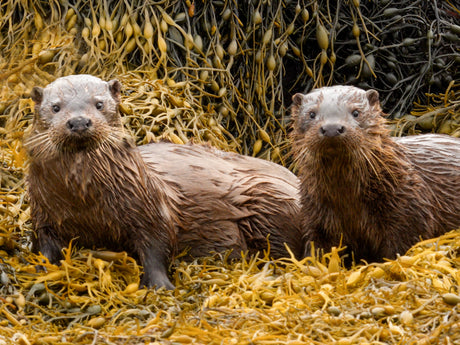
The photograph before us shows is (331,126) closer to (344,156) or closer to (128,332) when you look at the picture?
(344,156)

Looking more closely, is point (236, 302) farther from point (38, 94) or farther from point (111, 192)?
point (38, 94)

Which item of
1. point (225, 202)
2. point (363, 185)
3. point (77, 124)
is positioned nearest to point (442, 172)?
point (363, 185)

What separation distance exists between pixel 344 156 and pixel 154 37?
229cm

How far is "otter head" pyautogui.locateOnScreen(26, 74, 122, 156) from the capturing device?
14.1 feet

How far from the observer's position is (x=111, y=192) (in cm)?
454

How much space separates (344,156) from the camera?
178 inches

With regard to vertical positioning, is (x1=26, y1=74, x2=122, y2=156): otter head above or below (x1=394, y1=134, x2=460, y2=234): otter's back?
above

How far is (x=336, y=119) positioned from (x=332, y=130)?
0.15 meters

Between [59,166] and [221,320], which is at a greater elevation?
[59,166]

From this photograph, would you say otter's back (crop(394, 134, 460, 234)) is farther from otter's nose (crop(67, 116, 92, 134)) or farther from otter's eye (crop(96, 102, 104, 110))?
otter's nose (crop(67, 116, 92, 134))

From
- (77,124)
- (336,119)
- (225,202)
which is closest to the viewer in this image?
(77,124)

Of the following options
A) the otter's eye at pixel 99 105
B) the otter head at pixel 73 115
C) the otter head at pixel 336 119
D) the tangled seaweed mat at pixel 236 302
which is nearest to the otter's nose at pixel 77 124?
the otter head at pixel 73 115

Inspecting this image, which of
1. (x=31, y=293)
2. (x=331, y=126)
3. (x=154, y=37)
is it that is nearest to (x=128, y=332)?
(x=31, y=293)

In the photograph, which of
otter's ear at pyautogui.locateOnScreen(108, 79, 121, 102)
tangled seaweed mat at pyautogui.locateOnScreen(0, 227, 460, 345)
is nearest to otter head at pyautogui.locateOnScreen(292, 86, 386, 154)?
tangled seaweed mat at pyautogui.locateOnScreen(0, 227, 460, 345)
